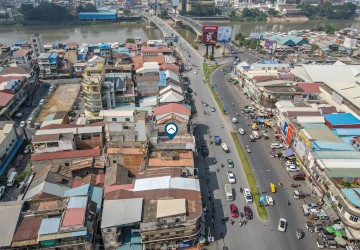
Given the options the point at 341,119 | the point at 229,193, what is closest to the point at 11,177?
the point at 229,193

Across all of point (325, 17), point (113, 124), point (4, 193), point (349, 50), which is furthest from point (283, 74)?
point (325, 17)

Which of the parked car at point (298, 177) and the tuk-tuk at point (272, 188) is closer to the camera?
the tuk-tuk at point (272, 188)

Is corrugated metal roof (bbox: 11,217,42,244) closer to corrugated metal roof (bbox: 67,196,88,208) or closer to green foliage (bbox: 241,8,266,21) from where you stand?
corrugated metal roof (bbox: 67,196,88,208)

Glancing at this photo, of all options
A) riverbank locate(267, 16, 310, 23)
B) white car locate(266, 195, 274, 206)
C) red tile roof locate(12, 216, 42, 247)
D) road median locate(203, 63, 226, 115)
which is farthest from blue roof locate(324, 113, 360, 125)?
riverbank locate(267, 16, 310, 23)

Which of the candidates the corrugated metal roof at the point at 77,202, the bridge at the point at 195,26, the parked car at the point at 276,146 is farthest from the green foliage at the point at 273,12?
the corrugated metal roof at the point at 77,202

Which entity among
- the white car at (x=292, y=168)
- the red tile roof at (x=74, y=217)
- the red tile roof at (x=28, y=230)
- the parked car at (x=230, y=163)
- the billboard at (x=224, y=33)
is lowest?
the parked car at (x=230, y=163)

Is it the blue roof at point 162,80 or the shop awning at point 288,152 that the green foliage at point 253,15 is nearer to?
the blue roof at point 162,80

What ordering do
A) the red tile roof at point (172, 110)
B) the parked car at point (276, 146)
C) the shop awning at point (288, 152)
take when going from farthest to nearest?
the red tile roof at point (172, 110) < the parked car at point (276, 146) < the shop awning at point (288, 152)
